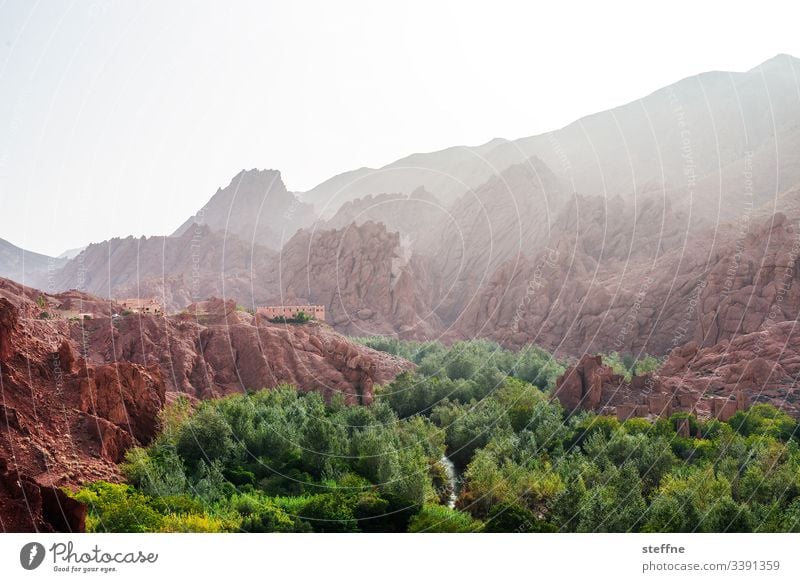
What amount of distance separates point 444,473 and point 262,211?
16784 centimetres

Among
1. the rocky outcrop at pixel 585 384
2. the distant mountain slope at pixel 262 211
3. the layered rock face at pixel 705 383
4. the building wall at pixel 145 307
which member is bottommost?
the layered rock face at pixel 705 383

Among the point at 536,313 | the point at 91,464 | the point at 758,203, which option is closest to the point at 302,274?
the point at 536,313

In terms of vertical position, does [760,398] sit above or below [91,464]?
below

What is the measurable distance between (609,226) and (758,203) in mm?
21703

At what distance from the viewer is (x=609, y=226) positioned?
118 m

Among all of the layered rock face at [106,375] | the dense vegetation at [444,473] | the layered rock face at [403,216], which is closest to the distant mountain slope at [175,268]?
the layered rock face at [403,216]

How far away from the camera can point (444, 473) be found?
3519cm

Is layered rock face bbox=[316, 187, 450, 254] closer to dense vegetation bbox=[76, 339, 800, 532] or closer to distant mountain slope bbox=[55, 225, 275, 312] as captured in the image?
distant mountain slope bbox=[55, 225, 275, 312]

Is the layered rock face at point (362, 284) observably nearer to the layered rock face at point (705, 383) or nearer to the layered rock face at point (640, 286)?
the layered rock face at point (640, 286)

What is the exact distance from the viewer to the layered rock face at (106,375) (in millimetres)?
24031

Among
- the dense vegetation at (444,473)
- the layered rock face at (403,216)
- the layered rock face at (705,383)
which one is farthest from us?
the layered rock face at (403,216)

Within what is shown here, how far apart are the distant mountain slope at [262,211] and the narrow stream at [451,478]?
150 meters

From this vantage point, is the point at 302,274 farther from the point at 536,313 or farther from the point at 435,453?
the point at 435,453
